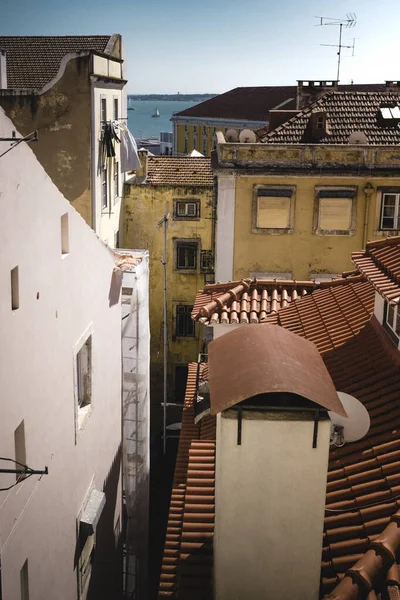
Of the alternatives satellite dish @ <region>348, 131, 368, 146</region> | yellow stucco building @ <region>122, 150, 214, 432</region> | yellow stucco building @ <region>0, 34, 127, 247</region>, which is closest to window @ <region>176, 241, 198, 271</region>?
yellow stucco building @ <region>122, 150, 214, 432</region>

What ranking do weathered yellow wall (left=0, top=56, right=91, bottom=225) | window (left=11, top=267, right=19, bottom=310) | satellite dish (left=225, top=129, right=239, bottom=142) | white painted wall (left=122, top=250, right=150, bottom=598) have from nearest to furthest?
window (left=11, top=267, right=19, bottom=310) < white painted wall (left=122, top=250, right=150, bottom=598) < weathered yellow wall (left=0, top=56, right=91, bottom=225) < satellite dish (left=225, top=129, right=239, bottom=142)

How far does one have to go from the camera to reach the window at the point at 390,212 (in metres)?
22.5

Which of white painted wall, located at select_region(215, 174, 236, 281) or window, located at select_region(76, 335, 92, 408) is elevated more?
white painted wall, located at select_region(215, 174, 236, 281)

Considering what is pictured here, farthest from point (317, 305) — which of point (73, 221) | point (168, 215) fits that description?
point (168, 215)

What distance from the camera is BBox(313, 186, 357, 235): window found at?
2225 centimetres

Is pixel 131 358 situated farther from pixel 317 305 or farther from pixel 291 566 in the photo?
pixel 291 566

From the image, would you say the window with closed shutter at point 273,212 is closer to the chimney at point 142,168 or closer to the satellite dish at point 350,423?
the chimney at point 142,168

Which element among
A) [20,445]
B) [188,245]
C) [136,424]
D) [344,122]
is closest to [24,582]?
[20,445]

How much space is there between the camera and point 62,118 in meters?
22.1

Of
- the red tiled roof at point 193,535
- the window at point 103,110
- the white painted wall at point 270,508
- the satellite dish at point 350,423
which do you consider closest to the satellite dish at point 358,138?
the window at point 103,110

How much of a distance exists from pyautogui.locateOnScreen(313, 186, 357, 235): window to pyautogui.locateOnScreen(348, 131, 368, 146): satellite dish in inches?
68.7

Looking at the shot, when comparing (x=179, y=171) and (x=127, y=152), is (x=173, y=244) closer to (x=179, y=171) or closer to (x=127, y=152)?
(x=179, y=171)

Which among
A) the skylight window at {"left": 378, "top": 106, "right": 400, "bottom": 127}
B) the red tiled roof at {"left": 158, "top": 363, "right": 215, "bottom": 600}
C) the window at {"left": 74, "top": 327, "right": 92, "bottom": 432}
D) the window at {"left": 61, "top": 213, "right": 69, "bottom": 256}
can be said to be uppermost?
the skylight window at {"left": 378, "top": 106, "right": 400, "bottom": 127}

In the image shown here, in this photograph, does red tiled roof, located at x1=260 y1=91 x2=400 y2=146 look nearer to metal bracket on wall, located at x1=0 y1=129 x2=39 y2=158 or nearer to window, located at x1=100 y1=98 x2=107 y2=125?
window, located at x1=100 y1=98 x2=107 y2=125
